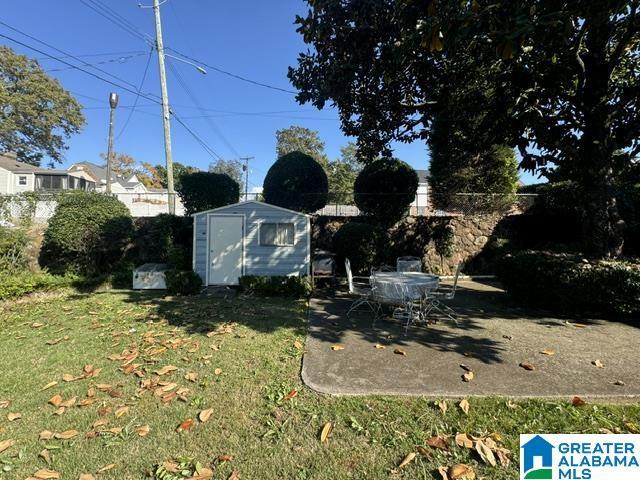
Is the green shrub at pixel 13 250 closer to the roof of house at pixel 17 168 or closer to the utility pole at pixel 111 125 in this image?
the utility pole at pixel 111 125

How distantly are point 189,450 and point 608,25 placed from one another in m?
8.95

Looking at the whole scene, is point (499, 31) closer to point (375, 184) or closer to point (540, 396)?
point (540, 396)

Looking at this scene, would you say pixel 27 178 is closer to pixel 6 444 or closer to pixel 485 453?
pixel 6 444

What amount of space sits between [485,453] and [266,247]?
Result: 7.78 m

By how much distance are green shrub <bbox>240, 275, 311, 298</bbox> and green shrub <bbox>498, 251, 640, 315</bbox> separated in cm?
476

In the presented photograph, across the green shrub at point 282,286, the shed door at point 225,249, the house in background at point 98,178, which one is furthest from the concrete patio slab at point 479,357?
the house in background at point 98,178

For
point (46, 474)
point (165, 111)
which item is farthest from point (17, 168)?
point (46, 474)

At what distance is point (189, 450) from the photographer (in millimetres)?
2402

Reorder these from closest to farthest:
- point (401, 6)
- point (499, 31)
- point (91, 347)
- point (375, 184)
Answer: point (499, 31), point (91, 347), point (401, 6), point (375, 184)

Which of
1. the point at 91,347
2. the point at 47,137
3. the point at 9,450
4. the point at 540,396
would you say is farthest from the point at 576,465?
the point at 47,137

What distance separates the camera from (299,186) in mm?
11953

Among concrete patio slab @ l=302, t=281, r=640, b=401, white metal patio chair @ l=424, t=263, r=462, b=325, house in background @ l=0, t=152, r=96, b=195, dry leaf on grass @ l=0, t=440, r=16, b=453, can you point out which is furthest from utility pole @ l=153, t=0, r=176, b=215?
house in background @ l=0, t=152, r=96, b=195

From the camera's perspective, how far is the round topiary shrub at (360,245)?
9523 mm
